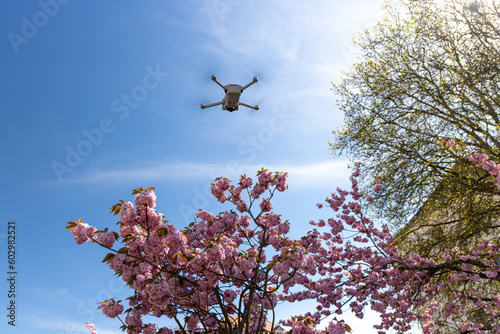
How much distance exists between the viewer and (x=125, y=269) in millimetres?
4305

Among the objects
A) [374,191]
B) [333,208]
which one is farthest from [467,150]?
[333,208]

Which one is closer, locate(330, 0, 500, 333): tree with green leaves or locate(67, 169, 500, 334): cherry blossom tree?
locate(67, 169, 500, 334): cherry blossom tree

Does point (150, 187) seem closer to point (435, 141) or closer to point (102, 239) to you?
point (102, 239)

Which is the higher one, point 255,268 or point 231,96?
point 231,96

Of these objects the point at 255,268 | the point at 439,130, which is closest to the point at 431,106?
the point at 439,130

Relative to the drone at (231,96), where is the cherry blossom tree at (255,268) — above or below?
below

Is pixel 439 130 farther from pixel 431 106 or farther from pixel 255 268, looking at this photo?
pixel 255 268

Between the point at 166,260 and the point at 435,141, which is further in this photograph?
the point at 435,141

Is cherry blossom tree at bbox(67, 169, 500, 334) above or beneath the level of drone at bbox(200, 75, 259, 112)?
beneath

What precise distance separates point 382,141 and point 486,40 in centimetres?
367

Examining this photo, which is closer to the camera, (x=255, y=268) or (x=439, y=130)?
(x=255, y=268)

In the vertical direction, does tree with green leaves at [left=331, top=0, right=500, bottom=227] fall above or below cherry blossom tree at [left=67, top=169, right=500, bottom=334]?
above

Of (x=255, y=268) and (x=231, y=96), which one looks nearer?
(x=255, y=268)

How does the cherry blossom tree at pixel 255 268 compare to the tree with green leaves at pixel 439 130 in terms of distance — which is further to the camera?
the tree with green leaves at pixel 439 130
